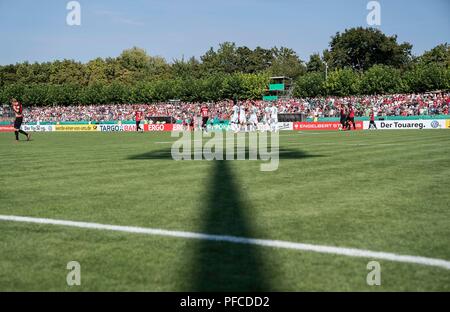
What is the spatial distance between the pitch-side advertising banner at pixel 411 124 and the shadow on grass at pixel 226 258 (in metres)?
41.5

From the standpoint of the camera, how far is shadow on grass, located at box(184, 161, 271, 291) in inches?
133

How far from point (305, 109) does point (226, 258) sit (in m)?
57.6

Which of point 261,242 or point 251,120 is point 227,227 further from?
point 251,120

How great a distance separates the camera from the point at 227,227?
5.05m

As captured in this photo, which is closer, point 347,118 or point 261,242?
point 261,242

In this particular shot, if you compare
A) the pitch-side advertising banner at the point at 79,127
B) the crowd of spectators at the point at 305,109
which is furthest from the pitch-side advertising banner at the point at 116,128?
the crowd of spectators at the point at 305,109

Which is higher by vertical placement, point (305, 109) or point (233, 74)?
point (233, 74)

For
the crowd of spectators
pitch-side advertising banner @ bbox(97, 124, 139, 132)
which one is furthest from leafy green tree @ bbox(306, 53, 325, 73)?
pitch-side advertising banner @ bbox(97, 124, 139, 132)

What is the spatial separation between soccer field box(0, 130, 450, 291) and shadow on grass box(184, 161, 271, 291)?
1 cm

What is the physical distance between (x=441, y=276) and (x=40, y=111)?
90.6m

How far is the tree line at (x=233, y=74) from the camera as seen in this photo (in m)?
73.9

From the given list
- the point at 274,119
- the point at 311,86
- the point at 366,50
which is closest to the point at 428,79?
the point at 311,86
